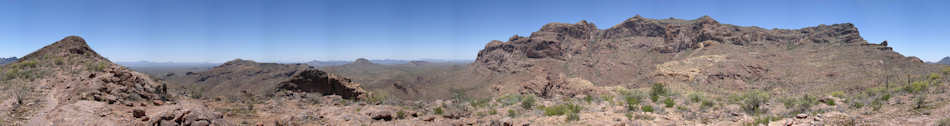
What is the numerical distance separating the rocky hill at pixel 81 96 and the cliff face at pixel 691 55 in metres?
44.8

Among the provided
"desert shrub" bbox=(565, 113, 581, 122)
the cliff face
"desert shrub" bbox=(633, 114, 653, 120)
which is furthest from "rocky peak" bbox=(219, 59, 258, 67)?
"desert shrub" bbox=(633, 114, 653, 120)

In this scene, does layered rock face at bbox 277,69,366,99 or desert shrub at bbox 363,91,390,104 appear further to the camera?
layered rock face at bbox 277,69,366,99

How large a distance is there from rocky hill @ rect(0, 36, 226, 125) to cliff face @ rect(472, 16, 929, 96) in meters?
44.8

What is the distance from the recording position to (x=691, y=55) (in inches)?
2028

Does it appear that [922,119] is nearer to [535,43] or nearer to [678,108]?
[678,108]

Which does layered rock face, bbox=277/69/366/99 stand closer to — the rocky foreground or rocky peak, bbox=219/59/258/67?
the rocky foreground

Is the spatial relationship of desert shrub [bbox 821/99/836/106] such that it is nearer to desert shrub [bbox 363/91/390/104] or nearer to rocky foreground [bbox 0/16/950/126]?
rocky foreground [bbox 0/16/950/126]

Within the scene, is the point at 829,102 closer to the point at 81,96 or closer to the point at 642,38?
the point at 81,96

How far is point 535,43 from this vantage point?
7462 cm

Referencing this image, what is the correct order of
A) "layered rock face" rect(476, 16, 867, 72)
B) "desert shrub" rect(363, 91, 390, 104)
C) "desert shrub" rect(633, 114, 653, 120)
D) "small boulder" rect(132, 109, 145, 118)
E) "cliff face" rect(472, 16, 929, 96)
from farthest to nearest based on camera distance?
"layered rock face" rect(476, 16, 867, 72) → "cliff face" rect(472, 16, 929, 96) → "desert shrub" rect(363, 91, 390, 104) → "desert shrub" rect(633, 114, 653, 120) → "small boulder" rect(132, 109, 145, 118)

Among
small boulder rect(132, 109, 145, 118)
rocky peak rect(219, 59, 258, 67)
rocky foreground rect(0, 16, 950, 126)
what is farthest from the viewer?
rocky peak rect(219, 59, 258, 67)

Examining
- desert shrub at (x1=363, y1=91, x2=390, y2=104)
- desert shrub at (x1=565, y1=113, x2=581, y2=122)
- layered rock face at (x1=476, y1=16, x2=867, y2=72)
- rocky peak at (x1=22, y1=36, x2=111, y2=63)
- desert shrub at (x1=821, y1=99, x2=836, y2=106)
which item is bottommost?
desert shrub at (x1=363, y1=91, x2=390, y2=104)

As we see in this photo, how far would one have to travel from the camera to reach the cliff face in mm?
38000

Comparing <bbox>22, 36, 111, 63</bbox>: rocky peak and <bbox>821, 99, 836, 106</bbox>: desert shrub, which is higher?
<bbox>22, 36, 111, 63</bbox>: rocky peak
